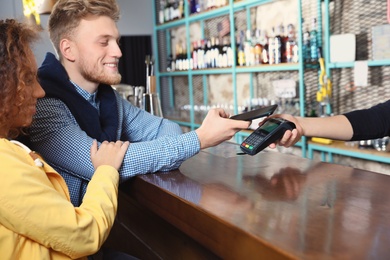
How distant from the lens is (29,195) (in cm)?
84

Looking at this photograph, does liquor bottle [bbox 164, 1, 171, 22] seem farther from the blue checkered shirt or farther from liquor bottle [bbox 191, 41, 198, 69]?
the blue checkered shirt

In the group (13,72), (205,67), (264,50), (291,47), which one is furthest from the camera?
(205,67)

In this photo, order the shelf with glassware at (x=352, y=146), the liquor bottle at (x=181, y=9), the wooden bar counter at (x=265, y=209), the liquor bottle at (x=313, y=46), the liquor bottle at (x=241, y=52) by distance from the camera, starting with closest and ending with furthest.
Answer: the wooden bar counter at (x=265, y=209) < the shelf with glassware at (x=352, y=146) < the liquor bottle at (x=313, y=46) < the liquor bottle at (x=241, y=52) < the liquor bottle at (x=181, y=9)

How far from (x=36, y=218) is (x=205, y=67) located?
12.5 ft

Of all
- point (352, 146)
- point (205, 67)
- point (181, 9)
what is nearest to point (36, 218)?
point (352, 146)

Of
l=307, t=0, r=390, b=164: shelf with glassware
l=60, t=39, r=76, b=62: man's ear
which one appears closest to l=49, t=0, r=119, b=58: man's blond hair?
l=60, t=39, r=76, b=62: man's ear

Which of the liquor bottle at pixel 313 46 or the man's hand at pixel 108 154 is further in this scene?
the liquor bottle at pixel 313 46

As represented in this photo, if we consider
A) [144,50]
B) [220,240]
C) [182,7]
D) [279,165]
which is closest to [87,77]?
[279,165]

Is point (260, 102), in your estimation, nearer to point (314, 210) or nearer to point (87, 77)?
point (87, 77)

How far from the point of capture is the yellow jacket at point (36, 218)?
2.74 ft

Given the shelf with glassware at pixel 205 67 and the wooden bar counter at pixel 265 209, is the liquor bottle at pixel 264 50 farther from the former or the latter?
the wooden bar counter at pixel 265 209

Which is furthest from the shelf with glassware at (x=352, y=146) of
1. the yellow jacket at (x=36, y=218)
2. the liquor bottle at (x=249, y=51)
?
the yellow jacket at (x=36, y=218)

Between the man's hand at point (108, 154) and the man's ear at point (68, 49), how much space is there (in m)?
0.43

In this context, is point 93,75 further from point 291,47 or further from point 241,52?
point 241,52
